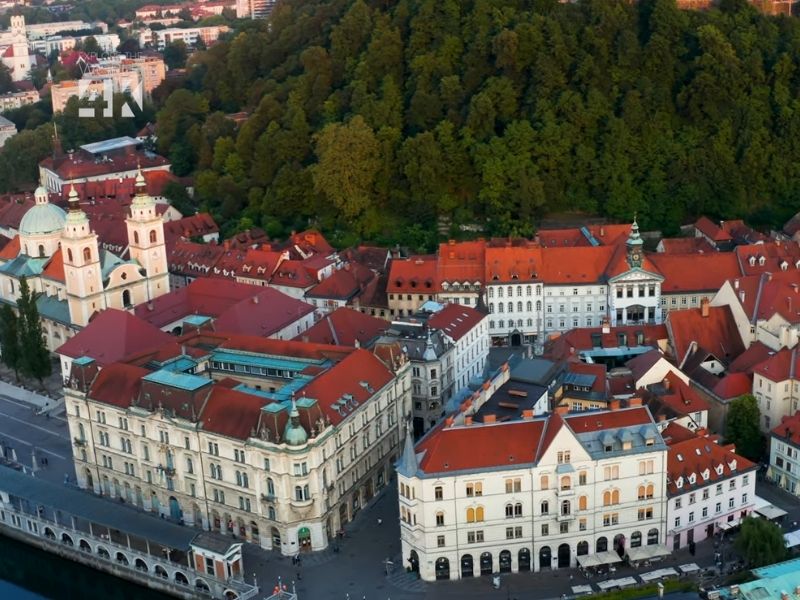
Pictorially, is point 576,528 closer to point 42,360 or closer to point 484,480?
point 484,480

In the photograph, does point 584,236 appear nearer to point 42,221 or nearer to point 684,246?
point 684,246

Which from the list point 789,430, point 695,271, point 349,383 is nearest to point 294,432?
point 349,383

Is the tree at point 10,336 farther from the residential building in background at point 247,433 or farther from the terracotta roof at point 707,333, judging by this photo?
the terracotta roof at point 707,333

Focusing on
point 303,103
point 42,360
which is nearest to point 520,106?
point 303,103

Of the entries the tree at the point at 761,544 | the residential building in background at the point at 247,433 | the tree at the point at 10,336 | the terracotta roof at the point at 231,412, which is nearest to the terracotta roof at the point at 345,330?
the residential building in background at the point at 247,433

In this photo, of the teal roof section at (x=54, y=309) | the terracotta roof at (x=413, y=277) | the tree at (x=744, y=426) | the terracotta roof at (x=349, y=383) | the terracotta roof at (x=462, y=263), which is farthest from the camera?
the terracotta roof at (x=413, y=277)

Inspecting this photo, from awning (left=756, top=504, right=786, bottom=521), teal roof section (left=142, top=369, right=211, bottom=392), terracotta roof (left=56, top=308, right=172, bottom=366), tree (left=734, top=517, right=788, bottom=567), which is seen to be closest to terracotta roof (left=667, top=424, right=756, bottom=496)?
awning (left=756, top=504, right=786, bottom=521)

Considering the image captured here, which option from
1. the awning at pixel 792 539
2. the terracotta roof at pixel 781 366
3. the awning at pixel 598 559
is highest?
the terracotta roof at pixel 781 366
